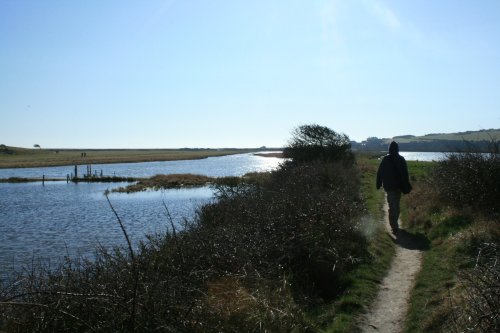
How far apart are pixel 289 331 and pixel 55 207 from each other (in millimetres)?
36295

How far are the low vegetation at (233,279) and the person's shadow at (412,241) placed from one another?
0.42 meters

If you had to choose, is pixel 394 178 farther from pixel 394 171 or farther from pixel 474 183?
pixel 474 183

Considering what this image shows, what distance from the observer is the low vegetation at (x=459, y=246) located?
5262 mm

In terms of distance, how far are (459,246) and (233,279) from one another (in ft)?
16.5

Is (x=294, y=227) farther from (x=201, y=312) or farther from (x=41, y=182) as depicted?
(x=41, y=182)

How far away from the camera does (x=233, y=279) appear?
780 cm

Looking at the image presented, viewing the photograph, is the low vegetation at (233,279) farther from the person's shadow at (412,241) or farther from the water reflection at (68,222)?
the water reflection at (68,222)

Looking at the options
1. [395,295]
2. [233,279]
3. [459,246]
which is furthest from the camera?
[459,246]

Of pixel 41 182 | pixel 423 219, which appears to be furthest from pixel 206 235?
pixel 41 182

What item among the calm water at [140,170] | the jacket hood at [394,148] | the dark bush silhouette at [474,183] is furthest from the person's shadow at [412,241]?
the calm water at [140,170]

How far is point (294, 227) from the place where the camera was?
10.7 meters

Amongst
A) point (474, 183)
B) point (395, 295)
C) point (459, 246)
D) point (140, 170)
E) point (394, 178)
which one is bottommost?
point (140, 170)

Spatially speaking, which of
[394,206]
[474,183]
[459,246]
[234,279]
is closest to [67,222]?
→ [394,206]

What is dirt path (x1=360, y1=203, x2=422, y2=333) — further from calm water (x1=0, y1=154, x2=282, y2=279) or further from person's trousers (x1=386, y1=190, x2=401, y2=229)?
calm water (x1=0, y1=154, x2=282, y2=279)
